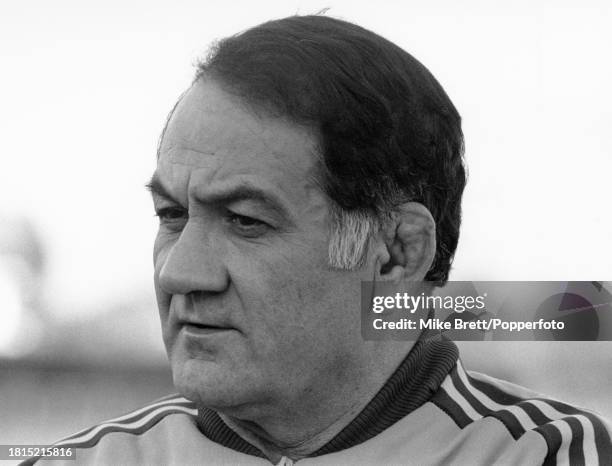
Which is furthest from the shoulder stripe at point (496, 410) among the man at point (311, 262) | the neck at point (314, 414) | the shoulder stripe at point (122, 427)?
the shoulder stripe at point (122, 427)

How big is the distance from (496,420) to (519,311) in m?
0.47

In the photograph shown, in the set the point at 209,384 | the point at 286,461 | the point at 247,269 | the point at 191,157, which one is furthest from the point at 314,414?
the point at 191,157

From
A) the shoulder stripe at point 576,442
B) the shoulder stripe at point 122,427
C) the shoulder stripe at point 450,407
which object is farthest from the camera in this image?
the shoulder stripe at point 122,427

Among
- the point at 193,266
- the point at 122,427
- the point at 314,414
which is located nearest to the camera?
the point at 193,266

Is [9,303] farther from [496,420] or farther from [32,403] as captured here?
[496,420]

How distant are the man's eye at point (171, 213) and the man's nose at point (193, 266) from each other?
0.30 ft

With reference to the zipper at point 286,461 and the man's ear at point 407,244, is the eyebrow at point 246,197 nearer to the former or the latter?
the man's ear at point 407,244

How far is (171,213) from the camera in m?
2.21

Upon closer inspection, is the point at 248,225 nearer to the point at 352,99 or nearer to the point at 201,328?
the point at 201,328

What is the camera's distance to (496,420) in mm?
2158

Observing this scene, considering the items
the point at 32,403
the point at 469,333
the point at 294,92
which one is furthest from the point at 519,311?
the point at 32,403

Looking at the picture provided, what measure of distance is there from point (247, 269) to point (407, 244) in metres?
0.44

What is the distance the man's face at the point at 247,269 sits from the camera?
6.79 feet

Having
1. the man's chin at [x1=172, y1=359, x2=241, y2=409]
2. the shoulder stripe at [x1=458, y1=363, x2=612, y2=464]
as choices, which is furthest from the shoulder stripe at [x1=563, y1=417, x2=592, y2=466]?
the man's chin at [x1=172, y1=359, x2=241, y2=409]
